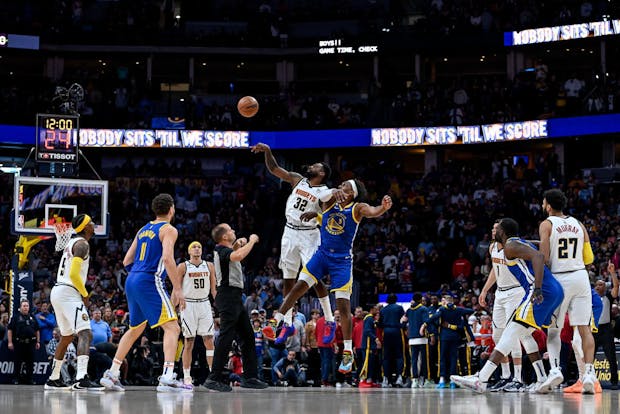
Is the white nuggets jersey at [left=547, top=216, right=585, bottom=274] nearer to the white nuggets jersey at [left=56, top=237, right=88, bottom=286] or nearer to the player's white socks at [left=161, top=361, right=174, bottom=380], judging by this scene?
the player's white socks at [left=161, top=361, right=174, bottom=380]

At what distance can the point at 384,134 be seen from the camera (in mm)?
39938

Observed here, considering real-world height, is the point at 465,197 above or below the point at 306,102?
below

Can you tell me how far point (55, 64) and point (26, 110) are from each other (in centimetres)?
514

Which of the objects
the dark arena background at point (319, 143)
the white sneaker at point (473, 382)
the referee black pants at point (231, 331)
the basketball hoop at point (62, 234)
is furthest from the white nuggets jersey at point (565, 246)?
the basketball hoop at point (62, 234)

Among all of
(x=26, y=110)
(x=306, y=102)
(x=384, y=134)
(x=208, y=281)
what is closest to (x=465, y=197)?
(x=384, y=134)

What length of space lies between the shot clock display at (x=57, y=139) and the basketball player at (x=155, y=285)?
10.5m

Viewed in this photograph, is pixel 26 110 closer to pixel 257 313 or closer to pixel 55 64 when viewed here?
pixel 55 64

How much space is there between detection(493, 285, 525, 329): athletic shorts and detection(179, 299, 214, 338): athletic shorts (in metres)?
4.49

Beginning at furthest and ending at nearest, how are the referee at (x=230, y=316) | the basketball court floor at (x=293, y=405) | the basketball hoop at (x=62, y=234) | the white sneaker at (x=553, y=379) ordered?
the basketball hoop at (x=62, y=234), the referee at (x=230, y=316), the white sneaker at (x=553, y=379), the basketball court floor at (x=293, y=405)

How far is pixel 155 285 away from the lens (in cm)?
1259

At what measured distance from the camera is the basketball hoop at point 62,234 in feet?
62.0

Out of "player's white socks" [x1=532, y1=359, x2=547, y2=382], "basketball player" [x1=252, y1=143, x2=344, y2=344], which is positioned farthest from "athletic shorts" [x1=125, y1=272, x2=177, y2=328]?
"player's white socks" [x1=532, y1=359, x2=547, y2=382]

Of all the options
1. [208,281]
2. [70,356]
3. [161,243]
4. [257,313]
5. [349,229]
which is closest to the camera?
[161,243]

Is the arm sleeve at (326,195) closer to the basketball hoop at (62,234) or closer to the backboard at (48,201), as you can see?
the basketball hoop at (62,234)
